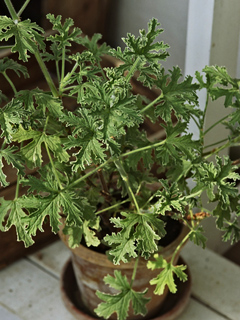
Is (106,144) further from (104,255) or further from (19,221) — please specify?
(104,255)

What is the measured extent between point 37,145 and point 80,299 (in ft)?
2.21

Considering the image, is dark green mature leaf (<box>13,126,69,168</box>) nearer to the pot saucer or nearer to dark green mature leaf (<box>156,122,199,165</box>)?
dark green mature leaf (<box>156,122,199,165</box>)

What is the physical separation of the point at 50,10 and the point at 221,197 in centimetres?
100

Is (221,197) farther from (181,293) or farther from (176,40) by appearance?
(176,40)

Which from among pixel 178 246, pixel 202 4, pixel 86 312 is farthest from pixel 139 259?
pixel 202 4

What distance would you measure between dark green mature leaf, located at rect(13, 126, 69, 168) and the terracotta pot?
0.33m

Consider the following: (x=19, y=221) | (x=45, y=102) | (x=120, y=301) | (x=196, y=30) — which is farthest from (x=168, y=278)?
(x=196, y=30)

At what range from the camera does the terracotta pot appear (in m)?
1.49

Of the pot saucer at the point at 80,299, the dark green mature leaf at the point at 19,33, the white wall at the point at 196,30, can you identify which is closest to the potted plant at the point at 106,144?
the dark green mature leaf at the point at 19,33

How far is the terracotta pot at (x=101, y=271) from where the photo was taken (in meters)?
1.49

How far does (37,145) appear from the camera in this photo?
126cm

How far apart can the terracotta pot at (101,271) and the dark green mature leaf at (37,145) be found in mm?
328

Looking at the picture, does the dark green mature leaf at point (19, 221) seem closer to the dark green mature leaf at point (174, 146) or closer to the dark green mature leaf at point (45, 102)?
the dark green mature leaf at point (45, 102)

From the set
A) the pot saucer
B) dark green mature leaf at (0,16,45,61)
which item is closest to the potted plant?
dark green mature leaf at (0,16,45,61)
